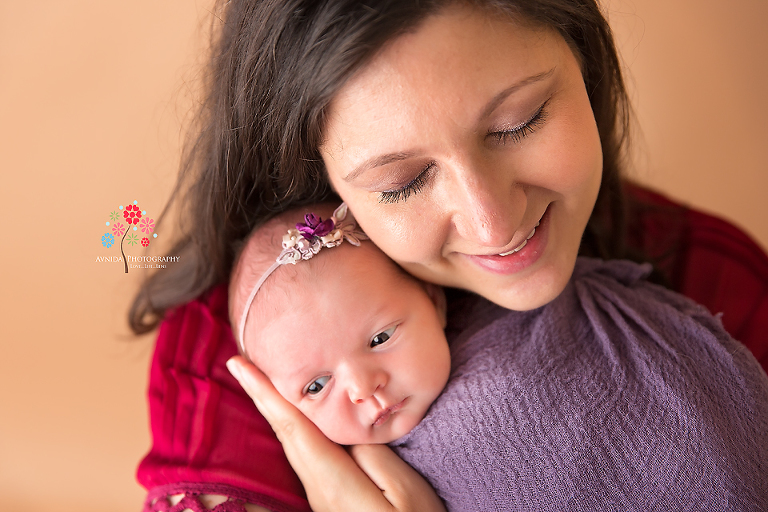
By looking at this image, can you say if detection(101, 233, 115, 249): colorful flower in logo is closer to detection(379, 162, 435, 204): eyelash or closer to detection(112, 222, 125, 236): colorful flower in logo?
detection(112, 222, 125, 236): colorful flower in logo

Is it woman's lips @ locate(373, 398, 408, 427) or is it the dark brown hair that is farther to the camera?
woman's lips @ locate(373, 398, 408, 427)

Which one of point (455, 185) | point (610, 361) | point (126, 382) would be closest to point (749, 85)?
point (610, 361)

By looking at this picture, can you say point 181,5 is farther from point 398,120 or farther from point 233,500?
point 233,500

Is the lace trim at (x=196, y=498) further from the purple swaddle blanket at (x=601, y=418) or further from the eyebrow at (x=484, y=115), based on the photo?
the eyebrow at (x=484, y=115)

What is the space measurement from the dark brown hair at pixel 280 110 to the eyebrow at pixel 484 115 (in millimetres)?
96

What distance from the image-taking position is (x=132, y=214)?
166 centimetres

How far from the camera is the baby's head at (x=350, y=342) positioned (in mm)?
1112

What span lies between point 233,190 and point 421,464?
0.72 meters

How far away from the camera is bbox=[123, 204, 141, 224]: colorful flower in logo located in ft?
5.21

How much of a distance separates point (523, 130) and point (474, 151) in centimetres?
11

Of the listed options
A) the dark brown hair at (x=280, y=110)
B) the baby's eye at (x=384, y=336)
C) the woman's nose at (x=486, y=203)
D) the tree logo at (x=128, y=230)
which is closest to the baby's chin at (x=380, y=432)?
the baby's eye at (x=384, y=336)

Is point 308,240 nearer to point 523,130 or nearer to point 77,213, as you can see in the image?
point 523,130

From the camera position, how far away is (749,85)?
2402mm

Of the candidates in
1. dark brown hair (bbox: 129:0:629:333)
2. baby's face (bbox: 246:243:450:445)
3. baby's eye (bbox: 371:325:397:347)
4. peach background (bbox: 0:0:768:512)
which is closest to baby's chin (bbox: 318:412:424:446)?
baby's face (bbox: 246:243:450:445)
